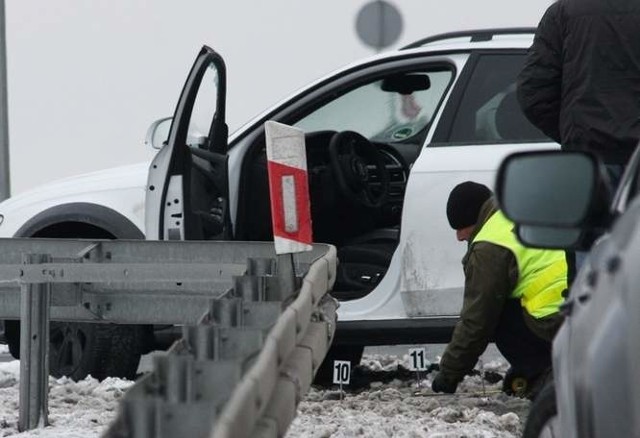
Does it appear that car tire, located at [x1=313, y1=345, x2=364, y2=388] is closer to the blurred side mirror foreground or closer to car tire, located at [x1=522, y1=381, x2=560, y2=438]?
car tire, located at [x1=522, y1=381, x2=560, y2=438]

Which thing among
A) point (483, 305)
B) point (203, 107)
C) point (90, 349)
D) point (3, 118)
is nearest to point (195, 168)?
point (203, 107)

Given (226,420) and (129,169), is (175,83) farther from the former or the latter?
(226,420)

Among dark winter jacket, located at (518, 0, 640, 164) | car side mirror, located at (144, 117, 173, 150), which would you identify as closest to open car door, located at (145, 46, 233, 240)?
car side mirror, located at (144, 117, 173, 150)

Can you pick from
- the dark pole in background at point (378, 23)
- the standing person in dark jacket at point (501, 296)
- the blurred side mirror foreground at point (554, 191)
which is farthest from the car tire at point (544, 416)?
the dark pole in background at point (378, 23)

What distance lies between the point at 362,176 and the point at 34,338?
2.59m

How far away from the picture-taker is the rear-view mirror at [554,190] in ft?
12.7

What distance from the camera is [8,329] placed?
921 centimetres

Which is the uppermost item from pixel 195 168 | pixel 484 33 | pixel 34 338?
pixel 484 33

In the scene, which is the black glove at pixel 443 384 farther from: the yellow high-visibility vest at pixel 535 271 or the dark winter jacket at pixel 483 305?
the yellow high-visibility vest at pixel 535 271

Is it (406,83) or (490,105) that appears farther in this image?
(406,83)

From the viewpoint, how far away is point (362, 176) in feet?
31.2

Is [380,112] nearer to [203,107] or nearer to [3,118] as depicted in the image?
[203,107]

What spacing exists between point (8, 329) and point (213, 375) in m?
5.41

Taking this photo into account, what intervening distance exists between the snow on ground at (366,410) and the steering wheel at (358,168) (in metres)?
0.86
